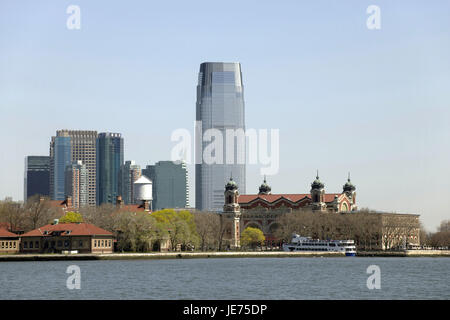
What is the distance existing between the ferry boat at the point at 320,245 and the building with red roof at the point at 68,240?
2153 inches

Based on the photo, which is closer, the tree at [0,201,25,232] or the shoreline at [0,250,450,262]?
the shoreline at [0,250,450,262]

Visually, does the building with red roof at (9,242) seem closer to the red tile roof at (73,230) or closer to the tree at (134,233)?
the red tile roof at (73,230)

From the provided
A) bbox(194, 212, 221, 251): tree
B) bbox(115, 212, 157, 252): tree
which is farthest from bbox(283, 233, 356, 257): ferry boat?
bbox(115, 212, 157, 252): tree

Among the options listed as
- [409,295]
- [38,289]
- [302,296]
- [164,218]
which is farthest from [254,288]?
[164,218]

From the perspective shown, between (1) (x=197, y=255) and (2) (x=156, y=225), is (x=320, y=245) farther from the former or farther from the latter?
(2) (x=156, y=225)

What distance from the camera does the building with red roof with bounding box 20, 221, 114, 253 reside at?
13912cm

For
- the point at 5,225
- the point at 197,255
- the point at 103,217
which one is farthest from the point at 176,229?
the point at 5,225

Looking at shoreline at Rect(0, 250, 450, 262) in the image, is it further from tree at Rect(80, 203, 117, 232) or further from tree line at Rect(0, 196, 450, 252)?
tree at Rect(80, 203, 117, 232)

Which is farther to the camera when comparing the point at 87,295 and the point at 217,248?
the point at 217,248

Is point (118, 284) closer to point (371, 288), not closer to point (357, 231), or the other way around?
point (371, 288)

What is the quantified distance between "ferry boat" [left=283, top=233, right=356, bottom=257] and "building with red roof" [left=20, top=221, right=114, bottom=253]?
179ft

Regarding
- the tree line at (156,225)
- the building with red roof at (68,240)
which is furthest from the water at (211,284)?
the tree line at (156,225)

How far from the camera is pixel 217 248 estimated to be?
195 meters
